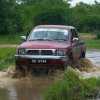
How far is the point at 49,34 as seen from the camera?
Answer: 1836cm

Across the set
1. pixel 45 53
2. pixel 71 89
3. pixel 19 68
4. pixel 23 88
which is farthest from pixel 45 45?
pixel 71 89

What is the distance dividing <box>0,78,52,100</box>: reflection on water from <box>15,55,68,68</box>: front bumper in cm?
50

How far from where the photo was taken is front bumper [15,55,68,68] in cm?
1662

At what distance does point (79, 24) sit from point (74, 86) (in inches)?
2297

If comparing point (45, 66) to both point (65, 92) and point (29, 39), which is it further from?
point (65, 92)

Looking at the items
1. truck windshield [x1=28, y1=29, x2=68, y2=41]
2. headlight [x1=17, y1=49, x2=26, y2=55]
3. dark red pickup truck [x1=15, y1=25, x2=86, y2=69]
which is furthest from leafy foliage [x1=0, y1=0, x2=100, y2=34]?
headlight [x1=17, y1=49, x2=26, y2=55]

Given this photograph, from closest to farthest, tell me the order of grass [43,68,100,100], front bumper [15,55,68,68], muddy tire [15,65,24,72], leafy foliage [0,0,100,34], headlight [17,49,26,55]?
grass [43,68,100,100] → front bumper [15,55,68,68] → headlight [17,49,26,55] → muddy tire [15,65,24,72] → leafy foliage [0,0,100,34]

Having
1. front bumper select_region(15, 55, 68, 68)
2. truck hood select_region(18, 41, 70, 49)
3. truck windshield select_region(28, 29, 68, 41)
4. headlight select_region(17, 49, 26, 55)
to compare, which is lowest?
front bumper select_region(15, 55, 68, 68)

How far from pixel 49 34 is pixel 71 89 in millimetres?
6812

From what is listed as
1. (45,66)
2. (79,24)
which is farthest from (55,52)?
(79,24)

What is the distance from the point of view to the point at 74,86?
1208 cm

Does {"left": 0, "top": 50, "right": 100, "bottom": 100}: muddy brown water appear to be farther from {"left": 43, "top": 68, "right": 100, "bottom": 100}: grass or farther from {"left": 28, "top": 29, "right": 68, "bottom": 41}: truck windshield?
{"left": 28, "top": 29, "right": 68, "bottom": 41}: truck windshield

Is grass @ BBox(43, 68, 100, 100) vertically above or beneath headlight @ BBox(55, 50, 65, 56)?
above

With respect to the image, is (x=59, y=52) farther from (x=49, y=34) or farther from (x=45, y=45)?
(x=49, y=34)
